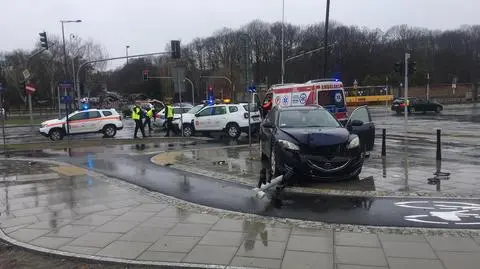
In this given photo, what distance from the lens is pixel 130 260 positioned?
556 centimetres

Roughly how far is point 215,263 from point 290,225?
5.63ft

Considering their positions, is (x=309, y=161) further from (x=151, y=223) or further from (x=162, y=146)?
(x=162, y=146)

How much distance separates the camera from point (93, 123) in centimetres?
2814

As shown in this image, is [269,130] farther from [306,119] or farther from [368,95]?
[368,95]

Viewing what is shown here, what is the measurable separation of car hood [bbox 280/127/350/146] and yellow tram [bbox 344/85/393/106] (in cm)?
6263

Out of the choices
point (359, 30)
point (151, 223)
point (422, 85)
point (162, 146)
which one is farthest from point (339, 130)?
point (359, 30)

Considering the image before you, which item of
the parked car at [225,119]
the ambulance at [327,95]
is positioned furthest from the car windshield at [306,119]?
the parked car at [225,119]

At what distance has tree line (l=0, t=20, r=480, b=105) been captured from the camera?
101 m

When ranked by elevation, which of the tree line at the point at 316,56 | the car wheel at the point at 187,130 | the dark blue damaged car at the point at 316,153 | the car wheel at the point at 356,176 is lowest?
the car wheel at the point at 187,130

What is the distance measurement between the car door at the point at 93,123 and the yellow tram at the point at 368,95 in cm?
4860

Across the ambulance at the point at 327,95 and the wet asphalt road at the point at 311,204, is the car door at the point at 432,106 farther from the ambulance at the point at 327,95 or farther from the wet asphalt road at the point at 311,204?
the wet asphalt road at the point at 311,204

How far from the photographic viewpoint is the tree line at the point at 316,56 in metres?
101

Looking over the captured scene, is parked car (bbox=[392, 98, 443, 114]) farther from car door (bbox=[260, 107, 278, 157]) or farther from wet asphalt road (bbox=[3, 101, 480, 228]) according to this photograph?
car door (bbox=[260, 107, 278, 157])

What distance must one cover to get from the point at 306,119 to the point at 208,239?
5.54m
